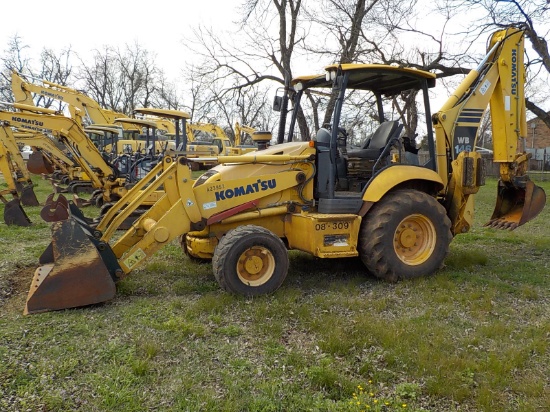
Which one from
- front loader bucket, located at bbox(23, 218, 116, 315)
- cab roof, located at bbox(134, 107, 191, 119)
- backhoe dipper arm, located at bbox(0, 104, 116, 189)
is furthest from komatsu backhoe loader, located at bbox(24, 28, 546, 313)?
backhoe dipper arm, located at bbox(0, 104, 116, 189)

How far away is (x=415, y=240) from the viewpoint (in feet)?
19.8

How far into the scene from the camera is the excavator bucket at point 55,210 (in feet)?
19.9

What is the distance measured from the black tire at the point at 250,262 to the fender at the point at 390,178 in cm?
133

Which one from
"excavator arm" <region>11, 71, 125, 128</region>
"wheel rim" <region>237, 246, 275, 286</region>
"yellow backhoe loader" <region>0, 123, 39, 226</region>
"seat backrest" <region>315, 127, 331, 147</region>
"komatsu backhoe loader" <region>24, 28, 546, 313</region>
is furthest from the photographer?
"excavator arm" <region>11, 71, 125, 128</region>

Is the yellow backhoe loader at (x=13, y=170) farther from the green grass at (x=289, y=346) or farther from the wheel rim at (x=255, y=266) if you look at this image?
the wheel rim at (x=255, y=266)

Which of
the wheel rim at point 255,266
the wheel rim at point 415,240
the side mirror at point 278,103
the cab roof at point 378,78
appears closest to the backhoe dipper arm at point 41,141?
the side mirror at point 278,103

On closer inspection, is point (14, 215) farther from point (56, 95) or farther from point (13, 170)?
point (56, 95)

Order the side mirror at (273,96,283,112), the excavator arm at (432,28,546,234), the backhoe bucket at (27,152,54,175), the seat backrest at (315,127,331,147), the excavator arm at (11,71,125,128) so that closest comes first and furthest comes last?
the seat backrest at (315,127,331,147)
the excavator arm at (432,28,546,234)
the side mirror at (273,96,283,112)
the backhoe bucket at (27,152,54,175)
the excavator arm at (11,71,125,128)

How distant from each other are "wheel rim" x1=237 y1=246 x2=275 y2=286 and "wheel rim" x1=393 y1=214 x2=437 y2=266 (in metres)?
1.68

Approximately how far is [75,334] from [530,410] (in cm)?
352

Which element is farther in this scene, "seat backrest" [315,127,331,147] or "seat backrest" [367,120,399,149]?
"seat backrest" [367,120,399,149]

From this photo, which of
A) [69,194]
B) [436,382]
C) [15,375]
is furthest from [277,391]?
[69,194]

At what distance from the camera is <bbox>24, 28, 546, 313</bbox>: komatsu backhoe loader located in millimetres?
5000

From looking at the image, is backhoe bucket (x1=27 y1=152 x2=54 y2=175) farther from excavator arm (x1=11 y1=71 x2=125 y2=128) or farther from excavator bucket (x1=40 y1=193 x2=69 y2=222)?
excavator bucket (x1=40 y1=193 x2=69 y2=222)
